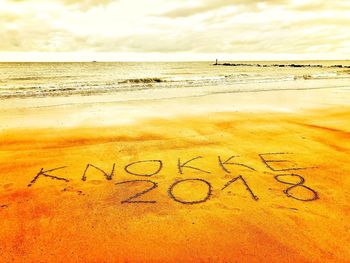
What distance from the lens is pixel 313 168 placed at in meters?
5.08

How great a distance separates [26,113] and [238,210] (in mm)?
10313

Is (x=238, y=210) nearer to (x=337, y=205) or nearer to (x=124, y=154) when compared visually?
(x=337, y=205)

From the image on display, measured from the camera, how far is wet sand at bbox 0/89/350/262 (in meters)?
3.01

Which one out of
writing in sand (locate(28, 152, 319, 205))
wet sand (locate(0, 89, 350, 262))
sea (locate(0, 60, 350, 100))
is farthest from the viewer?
sea (locate(0, 60, 350, 100))

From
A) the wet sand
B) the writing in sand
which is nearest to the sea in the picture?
the wet sand

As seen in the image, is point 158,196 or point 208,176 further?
point 208,176

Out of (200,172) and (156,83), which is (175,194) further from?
(156,83)

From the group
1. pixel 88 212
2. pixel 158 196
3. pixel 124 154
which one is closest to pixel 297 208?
pixel 158 196

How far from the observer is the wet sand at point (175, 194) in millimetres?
3008

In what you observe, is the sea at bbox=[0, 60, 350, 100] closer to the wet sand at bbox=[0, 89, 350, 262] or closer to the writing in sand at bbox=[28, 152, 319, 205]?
the wet sand at bbox=[0, 89, 350, 262]

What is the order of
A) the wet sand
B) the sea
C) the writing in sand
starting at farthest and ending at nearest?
the sea, the writing in sand, the wet sand

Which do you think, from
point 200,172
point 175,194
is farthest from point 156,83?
point 175,194

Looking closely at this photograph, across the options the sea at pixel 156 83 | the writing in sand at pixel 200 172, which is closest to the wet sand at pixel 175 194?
the writing in sand at pixel 200 172

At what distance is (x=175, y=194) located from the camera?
13.6ft
